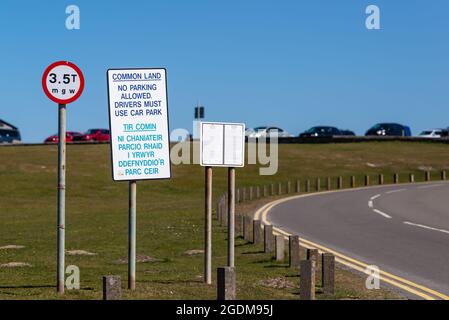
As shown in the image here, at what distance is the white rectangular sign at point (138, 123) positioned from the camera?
1273 cm

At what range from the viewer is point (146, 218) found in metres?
30.1

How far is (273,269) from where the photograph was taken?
1605 centimetres

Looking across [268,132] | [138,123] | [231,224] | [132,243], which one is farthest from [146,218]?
[268,132]

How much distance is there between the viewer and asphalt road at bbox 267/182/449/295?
16.9 m

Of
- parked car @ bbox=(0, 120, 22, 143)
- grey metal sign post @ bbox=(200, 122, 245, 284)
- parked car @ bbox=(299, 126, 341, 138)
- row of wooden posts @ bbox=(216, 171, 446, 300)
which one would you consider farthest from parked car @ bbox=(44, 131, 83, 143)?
grey metal sign post @ bbox=(200, 122, 245, 284)

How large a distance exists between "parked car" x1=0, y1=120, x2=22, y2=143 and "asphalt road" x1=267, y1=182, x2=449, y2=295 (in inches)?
2130

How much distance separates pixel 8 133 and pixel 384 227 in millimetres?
73017

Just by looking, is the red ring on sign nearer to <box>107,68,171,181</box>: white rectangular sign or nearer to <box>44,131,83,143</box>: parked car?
<box>107,68,171,181</box>: white rectangular sign

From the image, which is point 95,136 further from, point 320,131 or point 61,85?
point 61,85

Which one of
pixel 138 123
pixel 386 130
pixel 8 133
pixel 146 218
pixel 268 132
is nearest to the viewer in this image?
pixel 138 123

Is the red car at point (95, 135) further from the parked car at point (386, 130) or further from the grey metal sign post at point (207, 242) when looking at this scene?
the grey metal sign post at point (207, 242)
